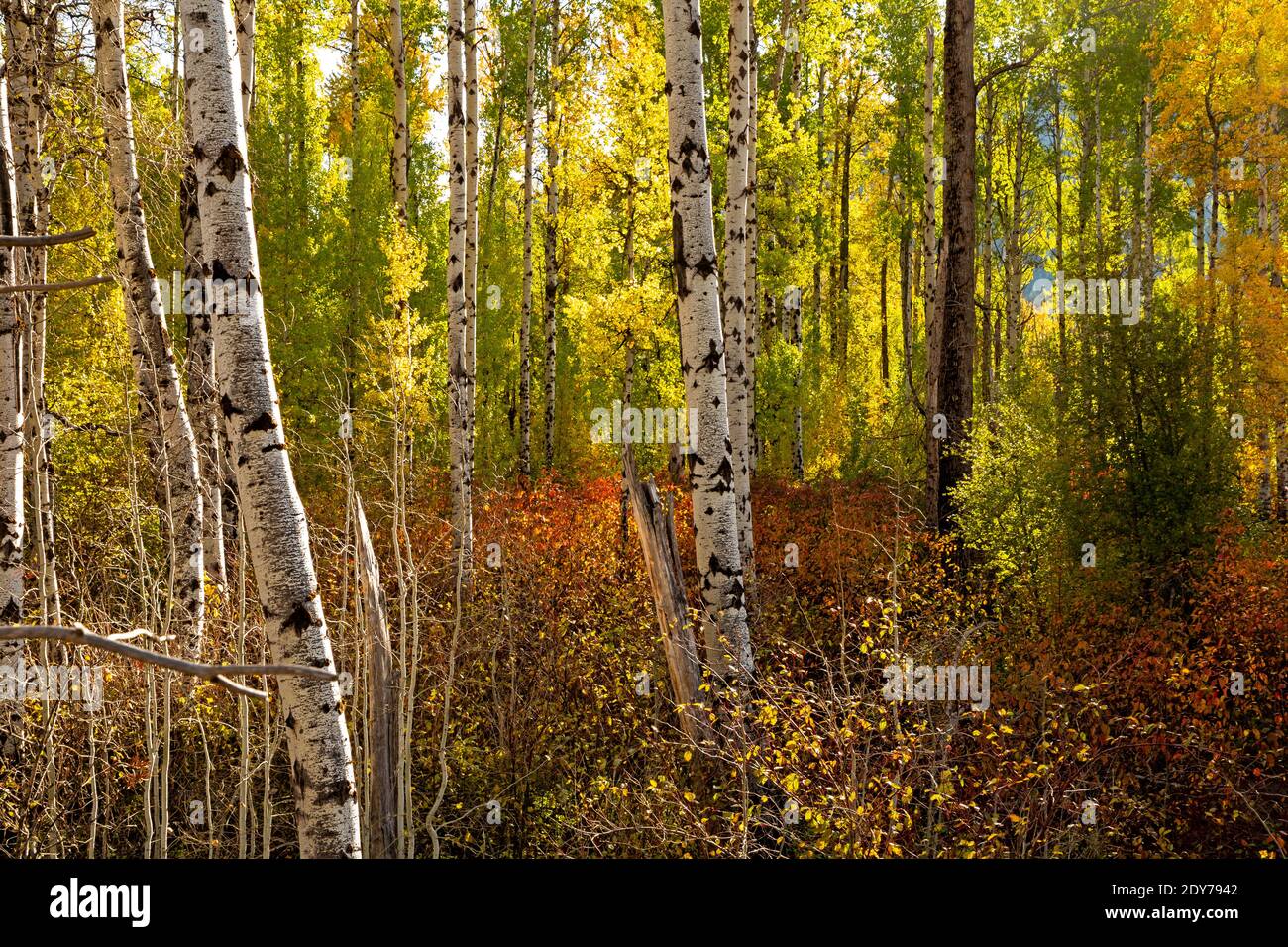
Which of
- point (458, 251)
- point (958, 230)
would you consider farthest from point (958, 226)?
point (458, 251)

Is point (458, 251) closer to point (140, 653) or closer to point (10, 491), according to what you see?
point (10, 491)

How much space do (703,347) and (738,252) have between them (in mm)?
4249

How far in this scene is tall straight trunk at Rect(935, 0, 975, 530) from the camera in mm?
9961

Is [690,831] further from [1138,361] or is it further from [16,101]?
[16,101]

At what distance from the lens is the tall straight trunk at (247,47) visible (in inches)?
355

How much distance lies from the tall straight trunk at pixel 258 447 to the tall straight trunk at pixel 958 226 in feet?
25.7

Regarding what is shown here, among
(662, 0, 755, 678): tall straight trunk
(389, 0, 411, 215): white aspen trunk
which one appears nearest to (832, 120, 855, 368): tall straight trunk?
(389, 0, 411, 215): white aspen trunk

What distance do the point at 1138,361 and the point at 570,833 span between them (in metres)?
5.85

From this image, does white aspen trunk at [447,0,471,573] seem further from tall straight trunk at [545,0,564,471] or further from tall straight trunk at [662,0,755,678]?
tall straight trunk at [545,0,564,471]

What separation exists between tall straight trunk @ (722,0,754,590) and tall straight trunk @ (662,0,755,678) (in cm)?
296

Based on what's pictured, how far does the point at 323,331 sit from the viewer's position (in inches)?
600
